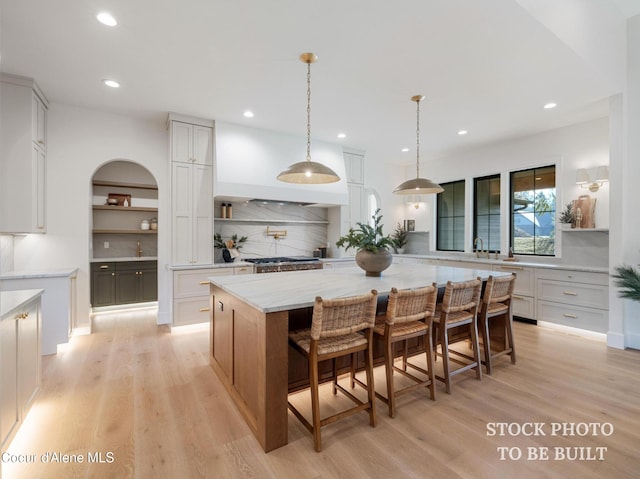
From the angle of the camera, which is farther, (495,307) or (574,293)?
(574,293)

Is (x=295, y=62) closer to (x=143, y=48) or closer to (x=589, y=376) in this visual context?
(x=143, y=48)

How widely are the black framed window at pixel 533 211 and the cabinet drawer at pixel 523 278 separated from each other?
690 millimetres

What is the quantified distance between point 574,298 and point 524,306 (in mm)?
621

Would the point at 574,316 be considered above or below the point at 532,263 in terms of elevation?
below

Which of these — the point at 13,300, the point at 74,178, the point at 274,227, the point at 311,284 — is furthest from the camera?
the point at 274,227

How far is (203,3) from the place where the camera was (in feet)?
7.14

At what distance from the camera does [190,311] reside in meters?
4.11

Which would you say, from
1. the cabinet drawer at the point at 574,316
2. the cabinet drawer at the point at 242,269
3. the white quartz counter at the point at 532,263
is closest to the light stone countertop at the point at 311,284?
the cabinet drawer at the point at 242,269

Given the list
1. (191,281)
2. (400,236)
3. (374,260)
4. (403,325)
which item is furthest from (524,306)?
(191,281)

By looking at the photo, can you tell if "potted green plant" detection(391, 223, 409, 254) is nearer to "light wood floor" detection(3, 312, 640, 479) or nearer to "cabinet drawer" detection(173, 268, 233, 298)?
"light wood floor" detection(3, 312, 640, 479)

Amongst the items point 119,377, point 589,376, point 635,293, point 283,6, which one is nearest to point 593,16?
point 635,293

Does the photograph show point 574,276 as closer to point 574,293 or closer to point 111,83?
point 574,293

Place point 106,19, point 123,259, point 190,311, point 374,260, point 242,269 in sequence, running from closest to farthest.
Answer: point 106,19, point 374,260, point 190,311, point 242,269, point 123,259

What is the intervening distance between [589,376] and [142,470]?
3640 millimetres
